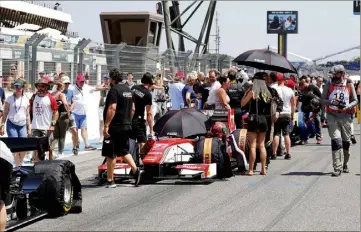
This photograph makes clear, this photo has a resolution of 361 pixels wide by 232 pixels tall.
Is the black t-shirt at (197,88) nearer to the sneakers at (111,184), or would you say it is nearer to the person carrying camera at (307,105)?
the person carrying camera at (307,105)

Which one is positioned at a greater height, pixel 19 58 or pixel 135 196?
pixel 19 58

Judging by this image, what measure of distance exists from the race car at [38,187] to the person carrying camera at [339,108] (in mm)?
5895

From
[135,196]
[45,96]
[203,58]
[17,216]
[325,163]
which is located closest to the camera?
[17,216]

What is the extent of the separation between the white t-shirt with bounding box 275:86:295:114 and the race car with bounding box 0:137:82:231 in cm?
823

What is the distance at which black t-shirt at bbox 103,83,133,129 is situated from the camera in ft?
40.6

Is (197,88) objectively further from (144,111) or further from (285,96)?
(144,111)

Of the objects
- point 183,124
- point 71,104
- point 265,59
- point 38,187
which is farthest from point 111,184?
point 71,104

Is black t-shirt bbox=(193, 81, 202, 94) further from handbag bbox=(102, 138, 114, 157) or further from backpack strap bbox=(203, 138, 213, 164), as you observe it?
handbag bbox=(102, 138, 114, 157)

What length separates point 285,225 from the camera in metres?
9.19

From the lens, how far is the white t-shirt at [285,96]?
17.4 meters

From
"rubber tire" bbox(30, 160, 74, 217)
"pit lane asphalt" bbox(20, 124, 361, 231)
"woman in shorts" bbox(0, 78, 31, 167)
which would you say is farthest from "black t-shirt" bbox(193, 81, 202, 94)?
"rubber tire" bbox(30, 160, 74, 217)

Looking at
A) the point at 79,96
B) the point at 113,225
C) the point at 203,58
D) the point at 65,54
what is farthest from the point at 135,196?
the point at 203,58

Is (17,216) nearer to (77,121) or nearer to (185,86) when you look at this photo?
(77,121)

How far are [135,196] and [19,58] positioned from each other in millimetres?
8087
